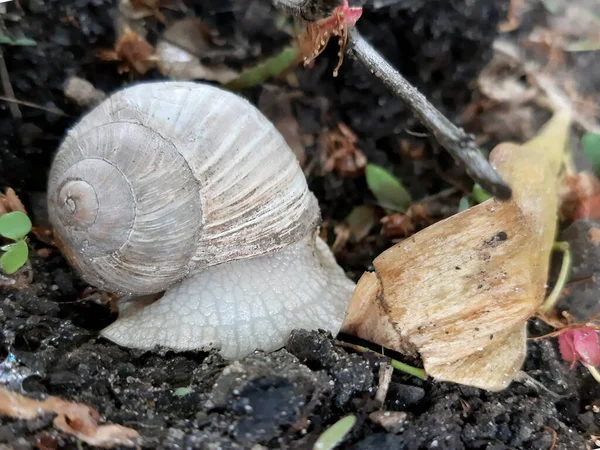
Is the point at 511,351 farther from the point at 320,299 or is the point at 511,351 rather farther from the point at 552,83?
the point at 552,83

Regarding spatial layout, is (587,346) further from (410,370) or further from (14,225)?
(14,225)

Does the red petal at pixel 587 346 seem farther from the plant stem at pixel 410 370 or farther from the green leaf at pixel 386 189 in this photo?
the green leaf at pixel 386 189

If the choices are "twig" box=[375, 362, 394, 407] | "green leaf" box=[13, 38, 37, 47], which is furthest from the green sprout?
"twig" box=[375, 362, 394, 407]

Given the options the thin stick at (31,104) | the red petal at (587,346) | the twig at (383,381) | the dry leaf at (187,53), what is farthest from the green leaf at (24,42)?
the red petal at (587,346)

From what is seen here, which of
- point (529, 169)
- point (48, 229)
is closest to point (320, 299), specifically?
point (529, 169)

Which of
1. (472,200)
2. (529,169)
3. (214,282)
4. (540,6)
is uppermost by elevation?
(540,6)

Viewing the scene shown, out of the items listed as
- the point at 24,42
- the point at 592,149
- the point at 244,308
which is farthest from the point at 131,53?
the point at 592,149
